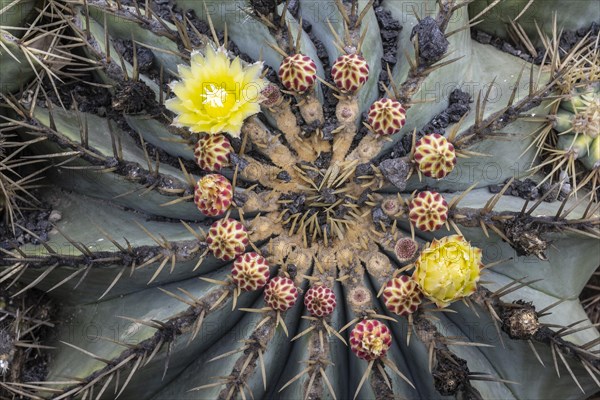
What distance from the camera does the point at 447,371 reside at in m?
2.47

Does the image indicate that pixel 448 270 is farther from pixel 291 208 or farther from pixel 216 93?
pixel 216 93

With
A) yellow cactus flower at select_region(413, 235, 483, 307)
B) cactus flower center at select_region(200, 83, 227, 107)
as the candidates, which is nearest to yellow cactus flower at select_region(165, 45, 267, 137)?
cactus flower center at select_region(200, 83, 227, 107)

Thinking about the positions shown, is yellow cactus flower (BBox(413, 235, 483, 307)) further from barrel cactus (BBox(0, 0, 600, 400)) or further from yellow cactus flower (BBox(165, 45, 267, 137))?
yellow cactus flower (BBox(165, 45, 267, 137))

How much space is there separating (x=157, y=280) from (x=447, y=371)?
47.2 inches

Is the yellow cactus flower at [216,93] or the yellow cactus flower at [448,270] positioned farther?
the yellow cactus flower at [216,93]

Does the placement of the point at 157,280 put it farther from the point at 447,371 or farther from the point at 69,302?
the point at 447,371

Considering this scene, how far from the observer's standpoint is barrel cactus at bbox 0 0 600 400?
8.35 ft

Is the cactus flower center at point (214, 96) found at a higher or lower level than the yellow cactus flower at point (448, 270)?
higher

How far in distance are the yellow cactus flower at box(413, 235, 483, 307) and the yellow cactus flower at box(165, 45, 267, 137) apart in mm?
835

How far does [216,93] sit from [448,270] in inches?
41.6

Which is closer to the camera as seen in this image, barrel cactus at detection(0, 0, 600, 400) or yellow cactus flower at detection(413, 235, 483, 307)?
yellow cactus flower at detection(413, 235, 483, 307)

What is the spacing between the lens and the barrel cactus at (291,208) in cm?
254

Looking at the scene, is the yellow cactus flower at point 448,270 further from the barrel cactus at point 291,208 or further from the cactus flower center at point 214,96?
the cactus flower center at point 214,96

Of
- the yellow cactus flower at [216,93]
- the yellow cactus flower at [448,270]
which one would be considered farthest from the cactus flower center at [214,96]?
the yellow cactus flower at [448,270]
